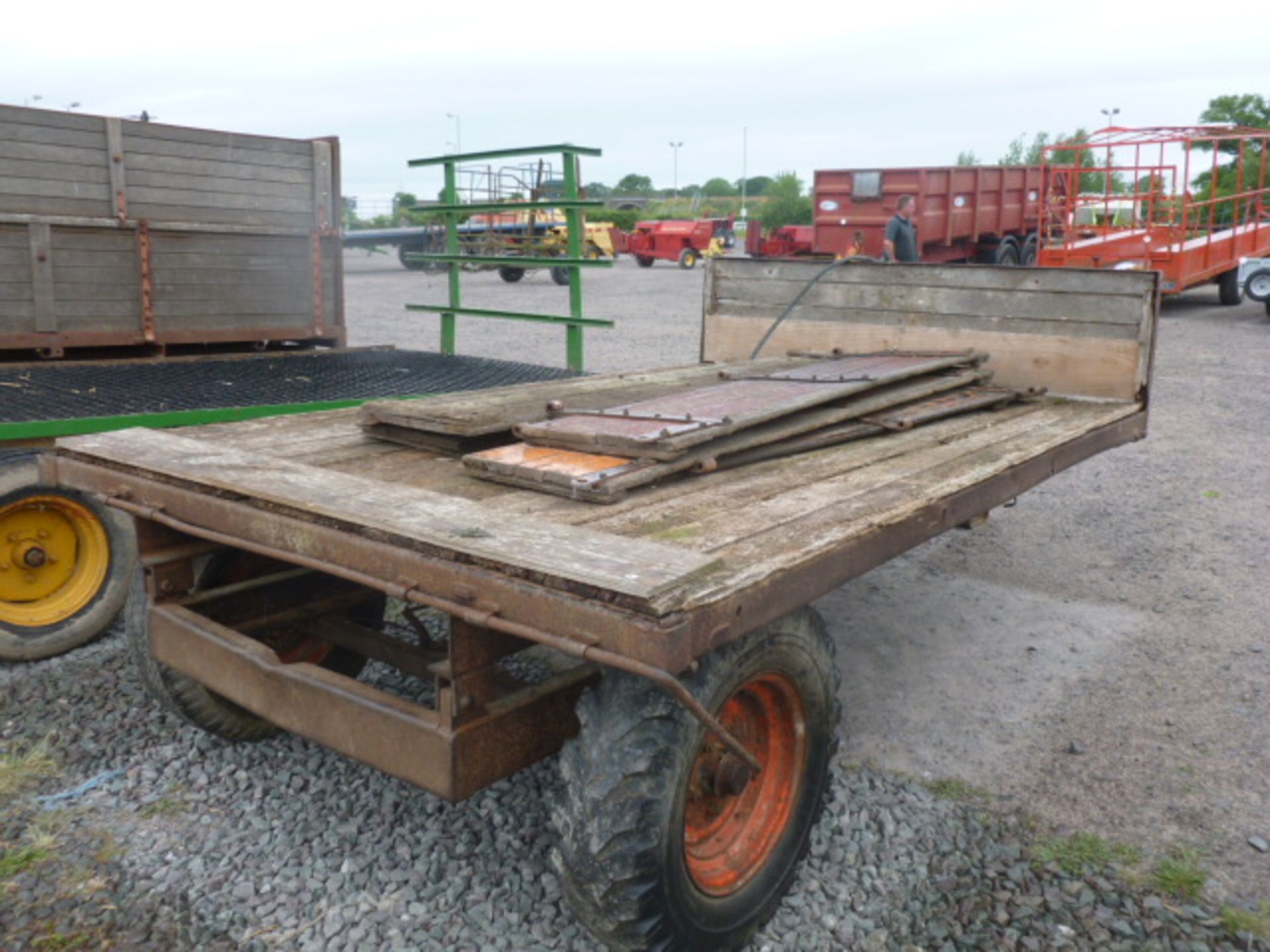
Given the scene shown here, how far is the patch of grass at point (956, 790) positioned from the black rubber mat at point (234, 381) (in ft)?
9.70

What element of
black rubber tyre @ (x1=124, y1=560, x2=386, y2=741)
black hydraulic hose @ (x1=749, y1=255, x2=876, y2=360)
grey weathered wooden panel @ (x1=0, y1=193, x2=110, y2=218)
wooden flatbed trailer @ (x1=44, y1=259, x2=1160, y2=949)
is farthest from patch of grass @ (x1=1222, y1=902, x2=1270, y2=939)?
grey weathered wooden panel @ (x1=0, y1=193, x2=110, y2=218)

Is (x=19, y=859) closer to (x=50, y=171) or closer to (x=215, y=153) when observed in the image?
(x=50, y=171)

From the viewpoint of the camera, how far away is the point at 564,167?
6297mm

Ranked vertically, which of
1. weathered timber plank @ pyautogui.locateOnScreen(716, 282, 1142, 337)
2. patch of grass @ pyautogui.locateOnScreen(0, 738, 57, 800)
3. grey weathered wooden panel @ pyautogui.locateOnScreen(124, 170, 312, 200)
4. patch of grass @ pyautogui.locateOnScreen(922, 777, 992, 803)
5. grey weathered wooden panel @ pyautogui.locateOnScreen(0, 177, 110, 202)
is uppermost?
grey weathered wooden panel @ pyautogui.locateOnScreen(124, 170, 312, 200)

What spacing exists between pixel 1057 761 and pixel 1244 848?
65 cm

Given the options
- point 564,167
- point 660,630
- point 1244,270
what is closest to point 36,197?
point 564,167

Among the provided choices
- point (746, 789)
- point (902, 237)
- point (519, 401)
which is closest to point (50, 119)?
point (519, 401)

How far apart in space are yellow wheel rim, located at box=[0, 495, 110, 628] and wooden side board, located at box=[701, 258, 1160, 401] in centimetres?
312

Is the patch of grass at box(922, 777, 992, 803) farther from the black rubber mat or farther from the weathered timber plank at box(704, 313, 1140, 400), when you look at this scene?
the black rubber mat

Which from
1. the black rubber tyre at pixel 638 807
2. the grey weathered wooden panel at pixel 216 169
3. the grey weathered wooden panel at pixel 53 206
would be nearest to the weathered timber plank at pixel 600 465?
the black rubber tyre at pixel 638 807

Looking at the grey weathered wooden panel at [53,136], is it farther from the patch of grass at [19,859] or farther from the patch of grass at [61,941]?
the patch of grass at [61,941]

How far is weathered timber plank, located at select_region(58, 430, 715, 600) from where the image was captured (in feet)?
7.26

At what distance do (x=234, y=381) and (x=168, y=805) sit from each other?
278 centimetres

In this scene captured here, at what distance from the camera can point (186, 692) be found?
3.54m
